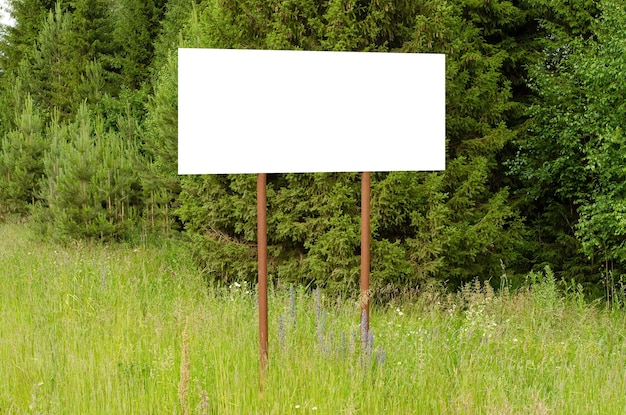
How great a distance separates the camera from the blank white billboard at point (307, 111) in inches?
141

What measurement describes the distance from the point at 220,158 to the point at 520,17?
1194cm

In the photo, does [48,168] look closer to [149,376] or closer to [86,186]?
[86,186]

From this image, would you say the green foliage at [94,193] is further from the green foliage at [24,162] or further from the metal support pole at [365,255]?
the metal support pole at [365,255]

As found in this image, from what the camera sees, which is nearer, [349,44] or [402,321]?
[402,321]

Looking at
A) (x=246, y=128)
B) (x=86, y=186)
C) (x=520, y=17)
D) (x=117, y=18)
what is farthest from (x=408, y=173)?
(x=117, y=18)

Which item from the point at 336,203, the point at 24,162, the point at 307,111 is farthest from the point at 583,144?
the point at 24,162

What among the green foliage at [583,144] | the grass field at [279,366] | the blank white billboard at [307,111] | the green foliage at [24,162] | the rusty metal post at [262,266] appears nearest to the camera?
the blank white billboard at [307,111]

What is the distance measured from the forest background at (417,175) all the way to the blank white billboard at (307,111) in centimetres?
19

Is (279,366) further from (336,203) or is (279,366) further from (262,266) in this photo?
(336,203)

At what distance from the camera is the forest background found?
736 cm

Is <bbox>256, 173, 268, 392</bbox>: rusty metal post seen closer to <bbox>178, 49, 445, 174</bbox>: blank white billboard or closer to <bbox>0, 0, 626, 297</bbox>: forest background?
<bbox>178, 49, 445, 174</bbox>: blank white billboard

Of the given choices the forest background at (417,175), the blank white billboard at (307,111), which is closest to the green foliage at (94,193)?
the forest background at (417,175)

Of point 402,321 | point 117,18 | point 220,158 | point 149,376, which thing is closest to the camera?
point 220,158

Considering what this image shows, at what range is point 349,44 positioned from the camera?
23.7 feet
